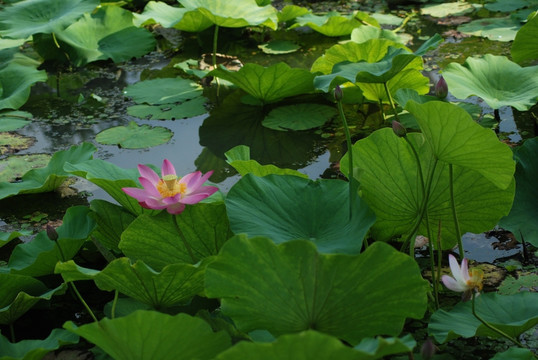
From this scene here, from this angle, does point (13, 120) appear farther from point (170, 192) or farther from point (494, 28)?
point (494, 28)

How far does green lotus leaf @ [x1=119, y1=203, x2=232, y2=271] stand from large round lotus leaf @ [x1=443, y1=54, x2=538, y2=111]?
100 cm

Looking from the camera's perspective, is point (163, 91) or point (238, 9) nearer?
point (163, 91)

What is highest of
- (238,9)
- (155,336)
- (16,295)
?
(155,336)

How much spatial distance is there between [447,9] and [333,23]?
2.76 ft

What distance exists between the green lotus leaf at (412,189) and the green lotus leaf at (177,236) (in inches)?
13.6

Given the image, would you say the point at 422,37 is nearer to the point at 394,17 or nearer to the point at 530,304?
the point at 394,17

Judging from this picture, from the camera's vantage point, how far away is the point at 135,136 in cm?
272

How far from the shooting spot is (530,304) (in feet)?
4.58

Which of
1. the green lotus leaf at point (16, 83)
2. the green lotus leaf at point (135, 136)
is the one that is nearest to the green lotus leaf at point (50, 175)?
the green lotus leaf at point (135, 136)

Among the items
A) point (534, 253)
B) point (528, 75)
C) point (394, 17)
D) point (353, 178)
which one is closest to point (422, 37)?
point (394, 17)

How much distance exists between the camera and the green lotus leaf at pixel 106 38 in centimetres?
352

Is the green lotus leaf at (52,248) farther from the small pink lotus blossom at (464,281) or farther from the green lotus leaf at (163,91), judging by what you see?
the green lotus leaf at (163,91)

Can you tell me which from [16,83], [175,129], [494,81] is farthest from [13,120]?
[494,81]

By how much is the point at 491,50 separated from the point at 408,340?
99.4 inches
